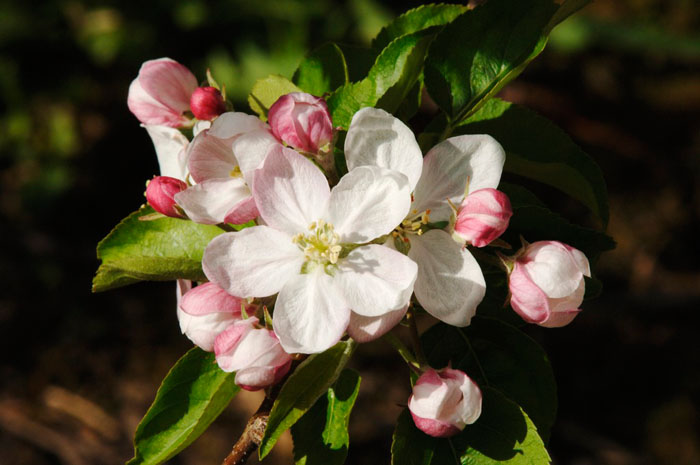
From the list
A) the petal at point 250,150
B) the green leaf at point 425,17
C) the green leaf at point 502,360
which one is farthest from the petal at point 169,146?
the green leaf at point 502,360

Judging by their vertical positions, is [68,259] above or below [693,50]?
above

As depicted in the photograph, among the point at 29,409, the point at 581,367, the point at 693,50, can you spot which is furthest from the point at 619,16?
the point at 29,409

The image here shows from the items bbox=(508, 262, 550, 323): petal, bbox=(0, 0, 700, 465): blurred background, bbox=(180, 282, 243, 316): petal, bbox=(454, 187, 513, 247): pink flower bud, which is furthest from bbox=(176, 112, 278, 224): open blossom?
bbox=(0, 0, 700, 465): blurred background

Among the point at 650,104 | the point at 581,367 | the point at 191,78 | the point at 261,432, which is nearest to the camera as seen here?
the point at 261,432

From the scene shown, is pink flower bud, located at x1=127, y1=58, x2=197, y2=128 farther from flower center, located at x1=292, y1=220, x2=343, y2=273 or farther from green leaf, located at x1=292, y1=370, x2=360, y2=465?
green leaf, located at x1=292, y1=370, x2=360, y2=465

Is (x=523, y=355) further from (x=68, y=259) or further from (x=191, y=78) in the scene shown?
(x=68, y=259)

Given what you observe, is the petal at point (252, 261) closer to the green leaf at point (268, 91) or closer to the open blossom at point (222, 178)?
the open blossom at point (222, 178)

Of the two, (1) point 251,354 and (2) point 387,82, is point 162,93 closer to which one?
(2) point 387,82
